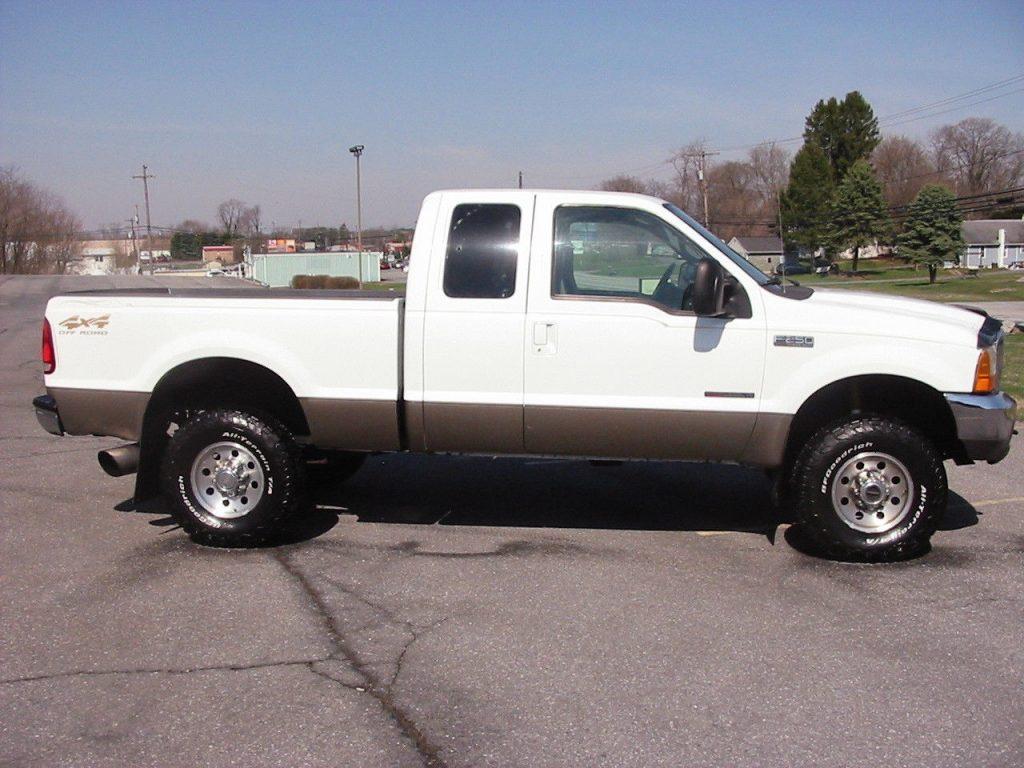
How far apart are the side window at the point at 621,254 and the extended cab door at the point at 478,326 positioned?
0.82 ft

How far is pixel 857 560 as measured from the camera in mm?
5840

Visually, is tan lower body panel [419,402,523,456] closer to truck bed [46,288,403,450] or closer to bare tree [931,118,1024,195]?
truck bed [46,288,403,450]

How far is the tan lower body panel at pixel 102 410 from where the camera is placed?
6.17 m

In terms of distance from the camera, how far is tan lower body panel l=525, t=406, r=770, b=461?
5.79 m

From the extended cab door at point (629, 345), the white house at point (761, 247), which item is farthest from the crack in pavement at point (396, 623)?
the white house at point (761, 247)

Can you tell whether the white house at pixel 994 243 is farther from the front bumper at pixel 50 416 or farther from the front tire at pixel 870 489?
the front bumper at pixel 50 416

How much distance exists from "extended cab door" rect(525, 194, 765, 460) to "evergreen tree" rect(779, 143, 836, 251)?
79198 millimetres

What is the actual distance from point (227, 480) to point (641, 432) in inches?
99.4

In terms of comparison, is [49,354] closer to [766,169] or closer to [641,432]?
[641,432]

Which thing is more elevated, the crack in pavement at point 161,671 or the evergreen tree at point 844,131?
the evergreen tree at point 844,131

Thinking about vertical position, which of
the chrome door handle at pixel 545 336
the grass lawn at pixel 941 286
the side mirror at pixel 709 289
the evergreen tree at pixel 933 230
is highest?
the evergreen tree at pixel 933 230

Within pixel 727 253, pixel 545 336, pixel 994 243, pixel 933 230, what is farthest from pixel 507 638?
pixel 994 243

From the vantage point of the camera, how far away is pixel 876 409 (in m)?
6.05

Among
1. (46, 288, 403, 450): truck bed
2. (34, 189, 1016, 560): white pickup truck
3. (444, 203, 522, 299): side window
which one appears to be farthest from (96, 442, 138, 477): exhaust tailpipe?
(444, 203, 522, 299): side window
